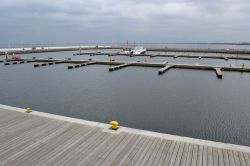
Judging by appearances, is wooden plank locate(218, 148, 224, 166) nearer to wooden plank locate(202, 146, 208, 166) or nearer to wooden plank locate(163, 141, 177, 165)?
wooden plank locate(202, 146, 208, 166)

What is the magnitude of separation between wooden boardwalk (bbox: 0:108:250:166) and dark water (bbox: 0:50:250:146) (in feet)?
8.92

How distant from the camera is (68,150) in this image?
617cm

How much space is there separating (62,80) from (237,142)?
16.2 metres

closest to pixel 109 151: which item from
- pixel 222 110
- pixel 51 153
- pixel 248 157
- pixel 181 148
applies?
pixel 51 153

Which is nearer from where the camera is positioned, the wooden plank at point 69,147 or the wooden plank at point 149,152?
the wooden plank at point 149,152

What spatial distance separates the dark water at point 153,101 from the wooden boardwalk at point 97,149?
2718 mm

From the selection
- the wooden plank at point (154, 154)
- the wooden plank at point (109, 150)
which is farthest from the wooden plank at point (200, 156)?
the wooden plank at point (109, 150)

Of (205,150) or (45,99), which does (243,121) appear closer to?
(205,150)

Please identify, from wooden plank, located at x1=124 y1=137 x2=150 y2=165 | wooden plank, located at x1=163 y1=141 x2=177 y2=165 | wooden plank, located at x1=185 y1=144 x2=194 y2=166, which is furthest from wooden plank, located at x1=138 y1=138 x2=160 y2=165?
wooden plank, located at x1=185 y1=144 x2=194 y2=166

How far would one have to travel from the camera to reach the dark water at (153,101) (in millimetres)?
9859

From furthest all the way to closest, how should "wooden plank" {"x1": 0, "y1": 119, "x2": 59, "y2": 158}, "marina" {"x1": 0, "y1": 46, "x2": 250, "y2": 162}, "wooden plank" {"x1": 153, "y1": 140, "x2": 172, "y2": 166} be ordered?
"marina" {"x1": 0, "y1": 46, "x2": 250, "y2": 162}, "wooden plank" {"x1": 0, "y1": 119, "x2": 59, "y2": 158}, "wooden plank" {"x1": 153, "y1": 140, "x2": 172, "y2": 166}

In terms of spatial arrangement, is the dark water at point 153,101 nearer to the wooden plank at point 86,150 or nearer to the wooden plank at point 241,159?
the wooden plank at point 241,159

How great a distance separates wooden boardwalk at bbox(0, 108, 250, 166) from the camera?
560 cm

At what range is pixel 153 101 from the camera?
44.6 feet
